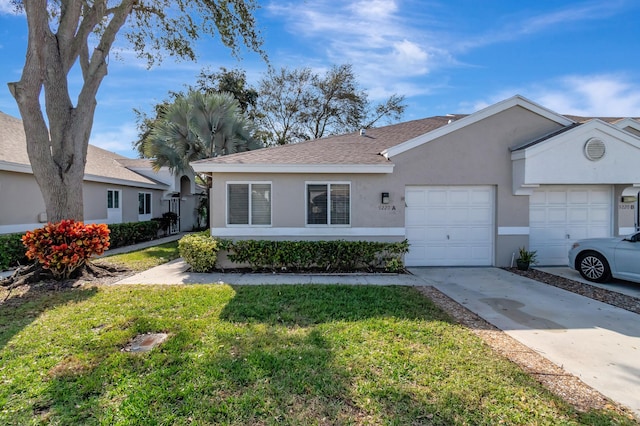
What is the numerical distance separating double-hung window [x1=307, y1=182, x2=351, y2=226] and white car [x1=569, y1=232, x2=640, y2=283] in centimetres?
609

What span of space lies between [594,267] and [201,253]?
33.4 feet

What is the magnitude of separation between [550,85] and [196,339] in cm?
1638

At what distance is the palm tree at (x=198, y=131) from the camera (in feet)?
43.8

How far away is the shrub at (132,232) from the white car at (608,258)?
53.2ft

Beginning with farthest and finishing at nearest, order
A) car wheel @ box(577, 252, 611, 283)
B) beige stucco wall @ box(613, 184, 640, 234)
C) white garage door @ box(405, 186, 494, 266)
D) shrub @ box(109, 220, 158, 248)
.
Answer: shrub @ box(109, 220, 158, 248) → beige stucco wall @ box(613, 184, 640, 234) → white garage door @ box(405, 186, 494, 266) → car wheel @ box(577, 252, 611, 283)

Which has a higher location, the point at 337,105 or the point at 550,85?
the point at 337,105

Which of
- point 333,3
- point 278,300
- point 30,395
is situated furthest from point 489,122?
point 30,395

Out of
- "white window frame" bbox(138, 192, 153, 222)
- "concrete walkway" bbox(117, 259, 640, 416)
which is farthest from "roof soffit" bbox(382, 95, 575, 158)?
"white window frame" bbox(138, 192, 153, 222)

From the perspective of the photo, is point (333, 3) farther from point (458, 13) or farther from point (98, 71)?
point (98, 71)

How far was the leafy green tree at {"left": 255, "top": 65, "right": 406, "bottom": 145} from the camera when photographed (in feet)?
81.5

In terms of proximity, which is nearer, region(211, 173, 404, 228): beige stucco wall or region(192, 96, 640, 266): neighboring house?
region(192, 96, 640, 266): neighboring house

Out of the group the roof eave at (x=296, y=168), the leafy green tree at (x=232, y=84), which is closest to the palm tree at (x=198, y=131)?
the roof eave at (x=296, y=168)

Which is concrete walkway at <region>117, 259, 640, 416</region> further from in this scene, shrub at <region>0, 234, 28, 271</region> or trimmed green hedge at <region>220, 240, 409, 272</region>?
shrub at <region>0, 234, 28, 271</region>

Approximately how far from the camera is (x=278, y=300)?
619cm
